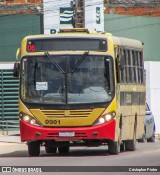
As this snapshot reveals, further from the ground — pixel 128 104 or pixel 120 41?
pixel 120 41

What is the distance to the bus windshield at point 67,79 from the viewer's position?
22.5 metres

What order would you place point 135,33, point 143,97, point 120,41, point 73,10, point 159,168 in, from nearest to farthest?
point 159,168 < point 120,41 < point 143,97 < point 73,10 < point 135,33

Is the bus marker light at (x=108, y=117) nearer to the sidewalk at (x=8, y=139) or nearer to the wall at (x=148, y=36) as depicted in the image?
the sidewalk at (x=8, y=139)

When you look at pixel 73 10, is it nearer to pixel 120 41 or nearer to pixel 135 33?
pixel 135 33

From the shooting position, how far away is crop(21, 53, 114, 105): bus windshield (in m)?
22.5

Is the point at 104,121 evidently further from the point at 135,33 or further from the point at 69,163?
the point at 135,33

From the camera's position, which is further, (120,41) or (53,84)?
(120,41)

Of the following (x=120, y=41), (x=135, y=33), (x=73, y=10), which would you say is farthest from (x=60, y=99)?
(x=135, y=33)

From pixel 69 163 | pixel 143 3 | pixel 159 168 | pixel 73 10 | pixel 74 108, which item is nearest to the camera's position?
pixel 159 168

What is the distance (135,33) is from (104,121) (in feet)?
87.5

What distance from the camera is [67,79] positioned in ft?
74.2

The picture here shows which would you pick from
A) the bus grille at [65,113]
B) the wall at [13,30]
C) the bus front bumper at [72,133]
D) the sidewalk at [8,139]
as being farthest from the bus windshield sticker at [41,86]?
the wall at [13,30]

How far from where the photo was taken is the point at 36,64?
2273 centimetres

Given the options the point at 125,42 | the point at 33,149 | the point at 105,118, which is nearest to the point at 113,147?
the point at 105,118
